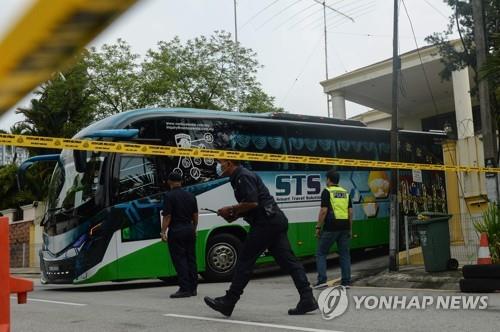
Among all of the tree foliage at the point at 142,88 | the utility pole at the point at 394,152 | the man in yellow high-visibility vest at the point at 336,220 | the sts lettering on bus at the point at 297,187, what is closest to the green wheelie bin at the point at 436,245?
the utility pole at the point at 394,152

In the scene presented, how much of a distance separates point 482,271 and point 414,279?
1902 millimetres

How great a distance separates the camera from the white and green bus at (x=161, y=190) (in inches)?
405

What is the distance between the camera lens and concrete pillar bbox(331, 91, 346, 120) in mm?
24222

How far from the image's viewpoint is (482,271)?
769 centimetres

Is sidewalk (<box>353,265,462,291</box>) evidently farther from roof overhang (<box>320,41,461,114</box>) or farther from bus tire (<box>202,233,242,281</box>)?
roof overhang (<box>320,41,461,114</box>)

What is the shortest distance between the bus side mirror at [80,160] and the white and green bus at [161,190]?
24 mm

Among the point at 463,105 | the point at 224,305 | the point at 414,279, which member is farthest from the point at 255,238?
the point at 463,105

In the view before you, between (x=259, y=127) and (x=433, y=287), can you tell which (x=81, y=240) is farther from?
(x=433, y=287)

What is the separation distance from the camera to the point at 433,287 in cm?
882

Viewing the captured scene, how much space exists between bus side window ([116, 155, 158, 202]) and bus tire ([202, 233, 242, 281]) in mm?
1583

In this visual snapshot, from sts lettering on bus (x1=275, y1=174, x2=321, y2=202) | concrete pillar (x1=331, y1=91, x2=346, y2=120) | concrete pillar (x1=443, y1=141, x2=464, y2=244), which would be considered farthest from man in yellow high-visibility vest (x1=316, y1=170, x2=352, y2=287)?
concrete pillar (x1=331, y1=91, x2=346, y2=120)

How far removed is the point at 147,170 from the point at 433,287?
5.13 m

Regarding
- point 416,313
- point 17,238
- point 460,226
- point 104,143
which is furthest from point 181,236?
point 17,238

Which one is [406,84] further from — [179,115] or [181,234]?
[181,234]
